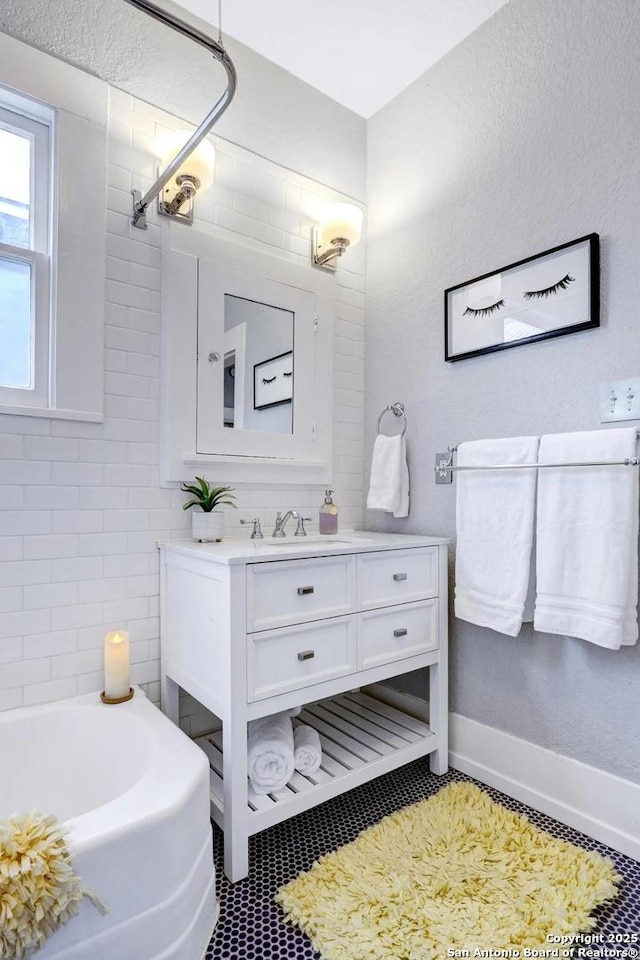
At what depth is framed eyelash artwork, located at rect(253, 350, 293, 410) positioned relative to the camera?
2.08 meters

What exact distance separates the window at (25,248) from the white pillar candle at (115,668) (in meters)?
0.80

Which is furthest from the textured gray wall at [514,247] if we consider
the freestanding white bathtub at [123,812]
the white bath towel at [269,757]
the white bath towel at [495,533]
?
the freestanding white bathtub at [123,812]

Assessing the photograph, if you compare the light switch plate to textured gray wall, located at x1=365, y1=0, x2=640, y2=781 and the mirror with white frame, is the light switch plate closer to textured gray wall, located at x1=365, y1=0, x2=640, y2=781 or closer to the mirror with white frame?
textured gray wall, located at x1=365, y1=0, x2=640, y2=781

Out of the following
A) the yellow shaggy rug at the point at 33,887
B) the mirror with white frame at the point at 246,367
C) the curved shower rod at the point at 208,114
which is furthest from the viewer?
the mirror with white frame at the point at 246,367

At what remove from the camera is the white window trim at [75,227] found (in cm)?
163

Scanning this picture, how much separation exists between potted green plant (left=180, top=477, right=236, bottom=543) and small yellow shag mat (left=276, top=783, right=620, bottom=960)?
1032mm

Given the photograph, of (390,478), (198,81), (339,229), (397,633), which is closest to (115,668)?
(397,633)

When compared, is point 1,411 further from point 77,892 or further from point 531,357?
point 531,357

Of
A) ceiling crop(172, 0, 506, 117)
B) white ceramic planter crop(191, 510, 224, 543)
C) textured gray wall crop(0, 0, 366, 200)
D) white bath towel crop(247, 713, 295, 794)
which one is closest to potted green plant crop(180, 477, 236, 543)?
white ceramic planter crop(191, 510, 224, 543)

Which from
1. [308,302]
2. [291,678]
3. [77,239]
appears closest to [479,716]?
[291,678]

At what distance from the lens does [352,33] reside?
2.05 metres

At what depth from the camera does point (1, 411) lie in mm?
1532

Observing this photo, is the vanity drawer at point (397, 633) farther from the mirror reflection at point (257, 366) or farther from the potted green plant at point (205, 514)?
the mirror reflection at point (257, 366)

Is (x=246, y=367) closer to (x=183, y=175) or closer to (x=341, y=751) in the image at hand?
(x=183, y=175)
